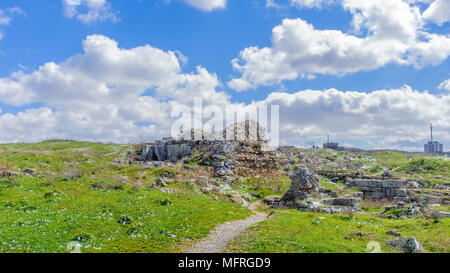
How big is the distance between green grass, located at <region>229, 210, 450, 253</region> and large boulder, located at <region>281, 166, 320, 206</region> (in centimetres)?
776

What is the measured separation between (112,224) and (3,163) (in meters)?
23.0

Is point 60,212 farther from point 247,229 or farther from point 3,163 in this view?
point 3,163

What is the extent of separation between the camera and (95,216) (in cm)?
1788

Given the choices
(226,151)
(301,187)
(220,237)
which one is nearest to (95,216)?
(220,237)

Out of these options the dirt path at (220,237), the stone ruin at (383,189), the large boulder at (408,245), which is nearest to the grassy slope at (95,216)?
the dirt path at (220,237)

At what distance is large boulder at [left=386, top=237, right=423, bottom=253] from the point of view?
13.4m

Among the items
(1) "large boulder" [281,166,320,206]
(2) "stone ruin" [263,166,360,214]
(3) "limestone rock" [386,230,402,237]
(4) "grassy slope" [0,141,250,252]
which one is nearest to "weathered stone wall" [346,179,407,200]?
(2) "stone ruin" [263,166,360,214]

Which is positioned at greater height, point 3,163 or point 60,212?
point 3,163

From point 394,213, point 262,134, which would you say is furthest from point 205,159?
point 394,213

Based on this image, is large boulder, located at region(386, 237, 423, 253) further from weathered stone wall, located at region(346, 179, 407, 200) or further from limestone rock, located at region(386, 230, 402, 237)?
weathered stone wall, located at region(346, 179, 407, 200)

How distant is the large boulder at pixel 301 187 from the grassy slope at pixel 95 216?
8.83 metres
